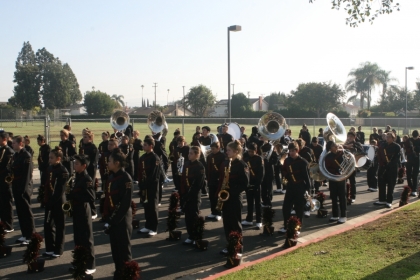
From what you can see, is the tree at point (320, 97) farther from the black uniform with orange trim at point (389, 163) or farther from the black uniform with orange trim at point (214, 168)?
the black uniform with orange trim at point (214, 168)

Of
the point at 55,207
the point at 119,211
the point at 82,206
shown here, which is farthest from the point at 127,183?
the point at 55,207

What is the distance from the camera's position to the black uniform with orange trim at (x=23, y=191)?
29.5 feet

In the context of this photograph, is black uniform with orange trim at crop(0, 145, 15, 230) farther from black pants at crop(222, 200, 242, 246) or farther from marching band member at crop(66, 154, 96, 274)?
black pants at crop(222, 200, 242, 246)

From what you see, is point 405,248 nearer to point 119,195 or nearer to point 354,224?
point 354,224

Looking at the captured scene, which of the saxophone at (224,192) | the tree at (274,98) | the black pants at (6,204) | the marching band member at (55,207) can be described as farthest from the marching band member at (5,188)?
the tree at (274,98)

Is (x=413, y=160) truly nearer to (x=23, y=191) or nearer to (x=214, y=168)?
(x=214, y=168)

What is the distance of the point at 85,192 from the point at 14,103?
256ft

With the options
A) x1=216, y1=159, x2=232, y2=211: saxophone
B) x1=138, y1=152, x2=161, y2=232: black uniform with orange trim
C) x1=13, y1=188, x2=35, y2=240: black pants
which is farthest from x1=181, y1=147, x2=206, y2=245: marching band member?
x1=13, y1=188, x2=35, y2=240: black pants

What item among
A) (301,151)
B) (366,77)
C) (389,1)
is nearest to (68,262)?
(301,151)

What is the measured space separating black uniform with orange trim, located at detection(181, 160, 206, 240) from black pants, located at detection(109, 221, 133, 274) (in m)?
2.36

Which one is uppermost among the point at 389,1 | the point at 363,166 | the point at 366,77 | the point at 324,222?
the point at 366,77

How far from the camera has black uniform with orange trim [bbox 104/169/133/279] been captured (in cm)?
640

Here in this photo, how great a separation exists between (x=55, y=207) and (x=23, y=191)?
1404 millimetres

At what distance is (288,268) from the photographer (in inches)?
278
